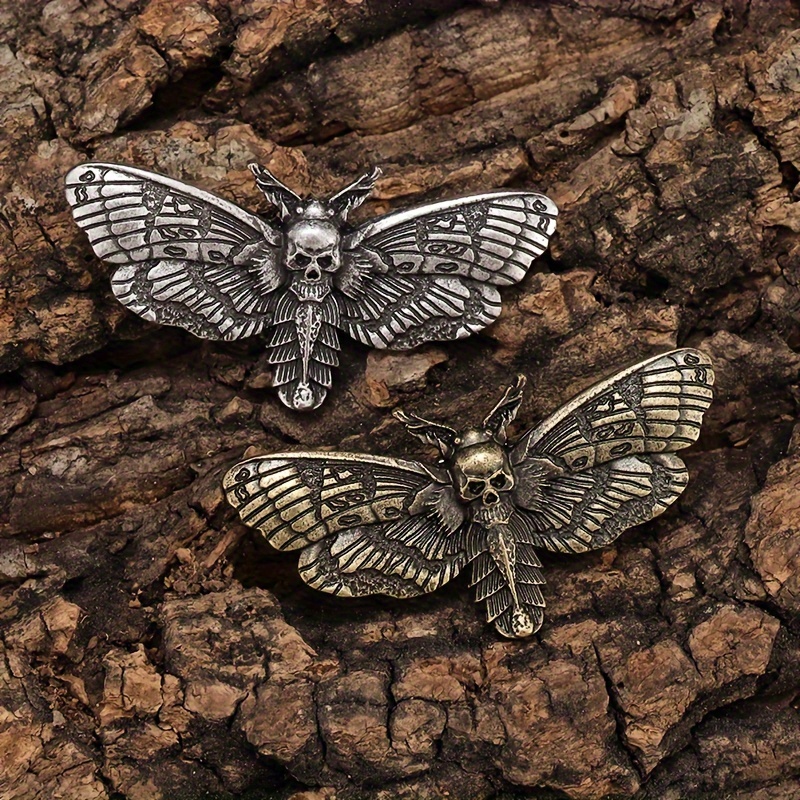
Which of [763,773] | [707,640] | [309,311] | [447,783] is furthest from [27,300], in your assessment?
[763,773]

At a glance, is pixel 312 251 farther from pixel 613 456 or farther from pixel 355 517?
pixel 613 456

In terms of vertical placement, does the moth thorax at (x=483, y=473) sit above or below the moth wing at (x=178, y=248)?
below

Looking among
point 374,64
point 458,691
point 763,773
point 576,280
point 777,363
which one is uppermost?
point 374,64

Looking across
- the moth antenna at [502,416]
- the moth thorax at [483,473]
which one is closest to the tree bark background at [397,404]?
the moth antenna at [502,416]

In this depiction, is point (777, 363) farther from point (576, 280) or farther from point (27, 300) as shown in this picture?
point (27, 300)

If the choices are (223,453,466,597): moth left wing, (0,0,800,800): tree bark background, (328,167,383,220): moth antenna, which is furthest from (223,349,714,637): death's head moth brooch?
(328,167,383,220): moth antenna

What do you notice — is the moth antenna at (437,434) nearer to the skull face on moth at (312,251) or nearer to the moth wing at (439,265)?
the moth wing at (439,265)

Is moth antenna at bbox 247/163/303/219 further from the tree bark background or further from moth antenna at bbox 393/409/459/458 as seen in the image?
moth antenna at bbox 393/409/459/458
